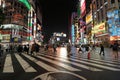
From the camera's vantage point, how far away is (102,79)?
7277 millimetres

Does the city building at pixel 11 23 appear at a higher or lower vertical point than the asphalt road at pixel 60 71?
higher

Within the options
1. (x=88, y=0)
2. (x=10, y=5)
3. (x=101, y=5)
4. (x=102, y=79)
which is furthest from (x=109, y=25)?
(x=102, y=79)

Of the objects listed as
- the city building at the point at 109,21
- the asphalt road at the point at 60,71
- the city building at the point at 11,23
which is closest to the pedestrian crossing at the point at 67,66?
the asphalt road at the point at 60,71

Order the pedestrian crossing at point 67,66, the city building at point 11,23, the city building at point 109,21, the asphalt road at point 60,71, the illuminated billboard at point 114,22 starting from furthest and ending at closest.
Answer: the city building at point 11,23 → the city building at point 109,21 → the illuminated billboard at point 114,22 → the pedestrian crossing at point 67,66 → the asphalt road at point 60,71

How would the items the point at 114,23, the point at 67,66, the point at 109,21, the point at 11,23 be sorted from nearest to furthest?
the point at 67,66, the point at 114,23, the point at 109,21, the point at 11,23

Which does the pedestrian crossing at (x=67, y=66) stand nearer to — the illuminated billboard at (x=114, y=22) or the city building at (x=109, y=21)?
the illuminated billboard at (x=114, y=22)

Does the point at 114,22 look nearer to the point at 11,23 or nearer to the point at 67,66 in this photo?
the point at 11,23

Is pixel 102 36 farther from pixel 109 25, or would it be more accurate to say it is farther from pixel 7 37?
pixel 7 37

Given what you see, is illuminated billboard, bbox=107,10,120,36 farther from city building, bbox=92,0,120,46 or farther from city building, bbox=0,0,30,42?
city building, bbox=0,0,30,42

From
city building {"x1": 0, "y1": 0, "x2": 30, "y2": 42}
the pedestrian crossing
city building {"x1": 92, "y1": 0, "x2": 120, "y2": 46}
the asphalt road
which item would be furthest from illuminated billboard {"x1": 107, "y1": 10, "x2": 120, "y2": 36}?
the asphalt road

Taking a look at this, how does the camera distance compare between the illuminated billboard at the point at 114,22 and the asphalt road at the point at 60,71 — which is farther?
the illuminated billboard at the point at 114,22

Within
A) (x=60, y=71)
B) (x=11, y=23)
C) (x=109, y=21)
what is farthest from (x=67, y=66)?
(x=11, y=23)

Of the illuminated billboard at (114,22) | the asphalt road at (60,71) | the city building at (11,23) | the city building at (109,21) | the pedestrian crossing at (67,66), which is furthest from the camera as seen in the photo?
the city building at (11,23)

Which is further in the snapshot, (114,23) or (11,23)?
(11,23)
